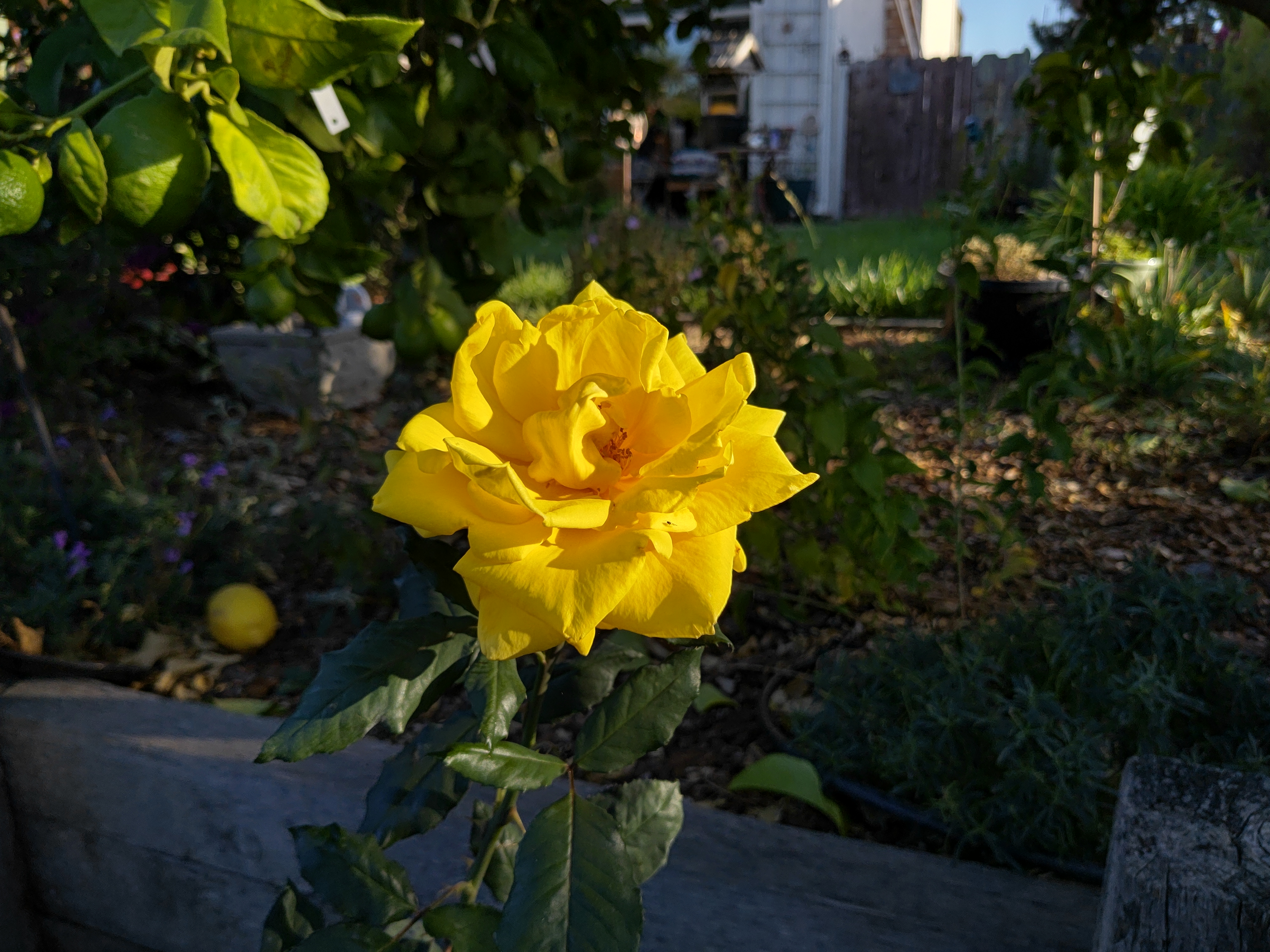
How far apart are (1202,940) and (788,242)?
2190 millimetres

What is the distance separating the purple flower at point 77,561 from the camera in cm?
193

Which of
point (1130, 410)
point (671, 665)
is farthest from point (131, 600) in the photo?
point (1130, 410)

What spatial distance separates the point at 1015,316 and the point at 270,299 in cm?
370

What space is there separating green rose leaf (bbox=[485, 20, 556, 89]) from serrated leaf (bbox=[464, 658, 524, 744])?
Answer: 93cm

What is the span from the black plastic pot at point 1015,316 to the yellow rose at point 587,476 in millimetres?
3794

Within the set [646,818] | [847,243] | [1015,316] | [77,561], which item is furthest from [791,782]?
[847,243]

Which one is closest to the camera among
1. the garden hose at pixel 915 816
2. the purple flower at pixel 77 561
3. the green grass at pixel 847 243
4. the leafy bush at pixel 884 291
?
the garden hose at pixel 915 816

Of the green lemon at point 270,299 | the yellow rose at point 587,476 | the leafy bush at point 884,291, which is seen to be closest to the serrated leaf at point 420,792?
the yellow rose at point 587,476

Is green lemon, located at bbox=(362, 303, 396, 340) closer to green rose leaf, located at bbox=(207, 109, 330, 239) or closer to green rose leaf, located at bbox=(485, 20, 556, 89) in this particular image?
green rose leaf, located at bbox=(485, 20, 556, 89)

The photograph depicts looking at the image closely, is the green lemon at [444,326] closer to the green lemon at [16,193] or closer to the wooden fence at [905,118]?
the green lemon at [16,193]

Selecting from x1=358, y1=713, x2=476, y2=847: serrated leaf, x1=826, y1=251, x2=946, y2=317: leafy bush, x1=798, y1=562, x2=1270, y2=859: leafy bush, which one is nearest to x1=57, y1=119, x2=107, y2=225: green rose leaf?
x1=358, y1=713, x2=476, y2=847: serrated leaf

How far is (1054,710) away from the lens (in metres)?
1.26

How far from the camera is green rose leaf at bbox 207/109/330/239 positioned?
0.55m

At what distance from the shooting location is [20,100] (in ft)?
5.00
